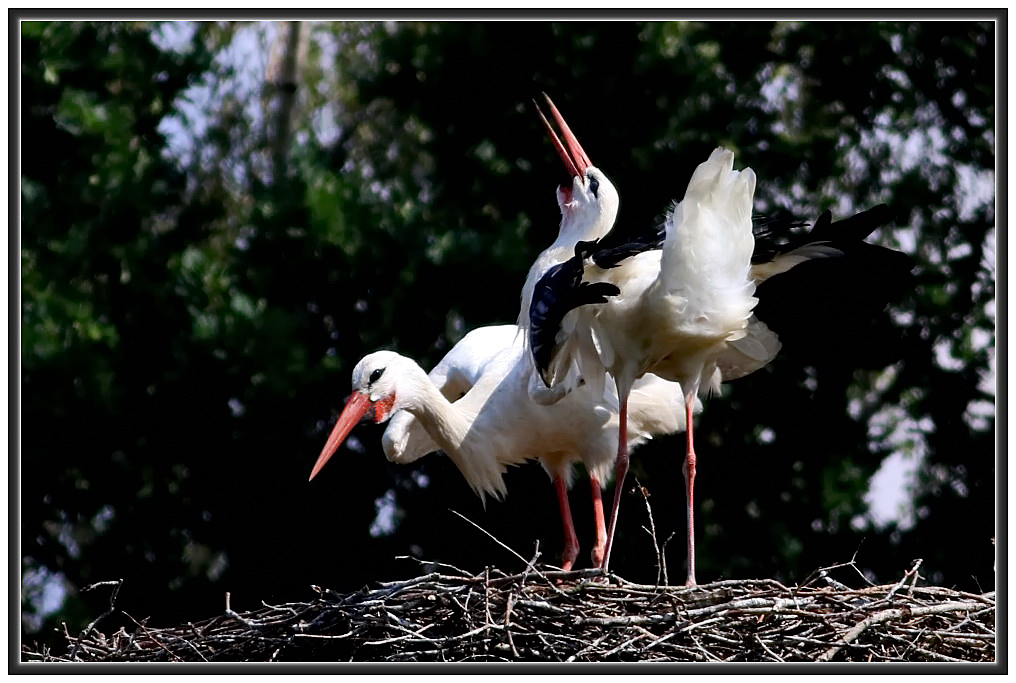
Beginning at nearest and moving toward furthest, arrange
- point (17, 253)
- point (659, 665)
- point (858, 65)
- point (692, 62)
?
point (659, 665) → point (17, 253) → point (692, 62) → point (858, 65)

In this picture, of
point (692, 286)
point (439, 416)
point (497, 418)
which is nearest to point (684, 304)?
point (692, 286)

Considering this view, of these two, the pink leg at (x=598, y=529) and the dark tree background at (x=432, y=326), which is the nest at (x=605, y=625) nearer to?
the pink leg at (x=598, y=529)

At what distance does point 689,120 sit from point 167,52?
326 centimetres

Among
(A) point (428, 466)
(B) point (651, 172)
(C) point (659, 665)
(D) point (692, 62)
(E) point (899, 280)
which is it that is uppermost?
(D) point (692, 62)

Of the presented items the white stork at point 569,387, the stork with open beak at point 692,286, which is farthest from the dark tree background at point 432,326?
the stork with open beak at point 692,286

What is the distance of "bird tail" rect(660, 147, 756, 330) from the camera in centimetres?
529

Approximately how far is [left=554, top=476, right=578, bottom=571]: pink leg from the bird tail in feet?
5.02

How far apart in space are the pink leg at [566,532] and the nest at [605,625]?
1.14m

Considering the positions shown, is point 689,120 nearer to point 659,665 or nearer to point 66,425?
point 66,425

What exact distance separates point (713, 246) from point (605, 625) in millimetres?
1200

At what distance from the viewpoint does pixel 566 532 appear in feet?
22.7

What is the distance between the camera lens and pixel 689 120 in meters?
9.30

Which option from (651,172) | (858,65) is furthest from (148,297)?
(858,65)

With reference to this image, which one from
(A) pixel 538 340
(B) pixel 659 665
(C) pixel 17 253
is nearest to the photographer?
(B) pixel 659 665
